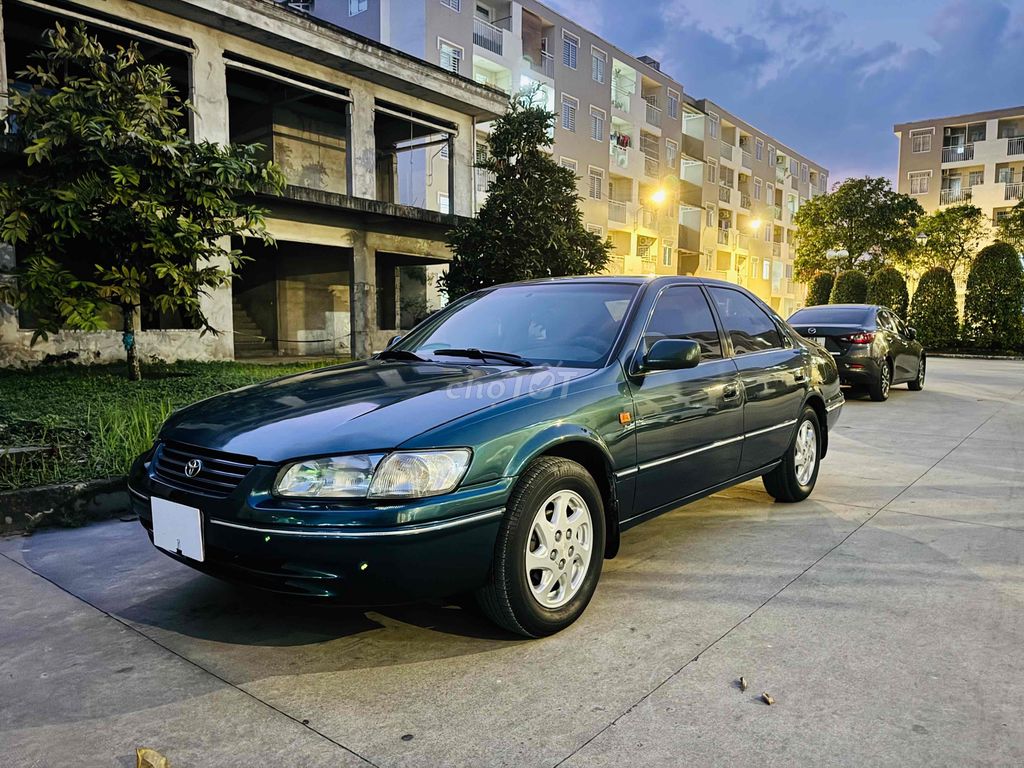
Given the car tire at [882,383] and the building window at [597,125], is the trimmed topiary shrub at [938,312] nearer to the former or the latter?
the building window at [597,125]

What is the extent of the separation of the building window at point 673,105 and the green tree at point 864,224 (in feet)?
29.5

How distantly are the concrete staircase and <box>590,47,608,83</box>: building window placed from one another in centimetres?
2015

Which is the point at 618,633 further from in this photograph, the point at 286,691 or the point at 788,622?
the point at 286,691

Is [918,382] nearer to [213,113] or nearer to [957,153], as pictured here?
[213,113]

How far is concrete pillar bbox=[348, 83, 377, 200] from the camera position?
1691 cm

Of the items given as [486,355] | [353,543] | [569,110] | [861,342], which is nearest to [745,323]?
[486,355]

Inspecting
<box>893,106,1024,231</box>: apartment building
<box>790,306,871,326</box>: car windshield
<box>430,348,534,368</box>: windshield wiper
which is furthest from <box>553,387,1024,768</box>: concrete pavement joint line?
<box>893,106,1024,231</box>: apartment building

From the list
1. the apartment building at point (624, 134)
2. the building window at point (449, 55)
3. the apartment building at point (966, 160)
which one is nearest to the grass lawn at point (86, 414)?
the apartment building at point (624, 134)

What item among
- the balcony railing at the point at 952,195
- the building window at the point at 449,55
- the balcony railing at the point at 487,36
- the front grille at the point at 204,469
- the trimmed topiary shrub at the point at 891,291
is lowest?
the front grille at the point at 204,469

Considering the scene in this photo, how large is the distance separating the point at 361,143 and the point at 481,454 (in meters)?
15.9

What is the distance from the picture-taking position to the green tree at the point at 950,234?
33.7 meters

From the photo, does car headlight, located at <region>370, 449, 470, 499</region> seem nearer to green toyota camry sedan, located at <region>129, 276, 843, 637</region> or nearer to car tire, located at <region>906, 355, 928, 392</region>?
green toyota camry sedan, located at <region>129, 276, 843, 637</region>

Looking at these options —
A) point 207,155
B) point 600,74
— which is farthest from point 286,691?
point 600,74

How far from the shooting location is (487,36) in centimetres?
2767
